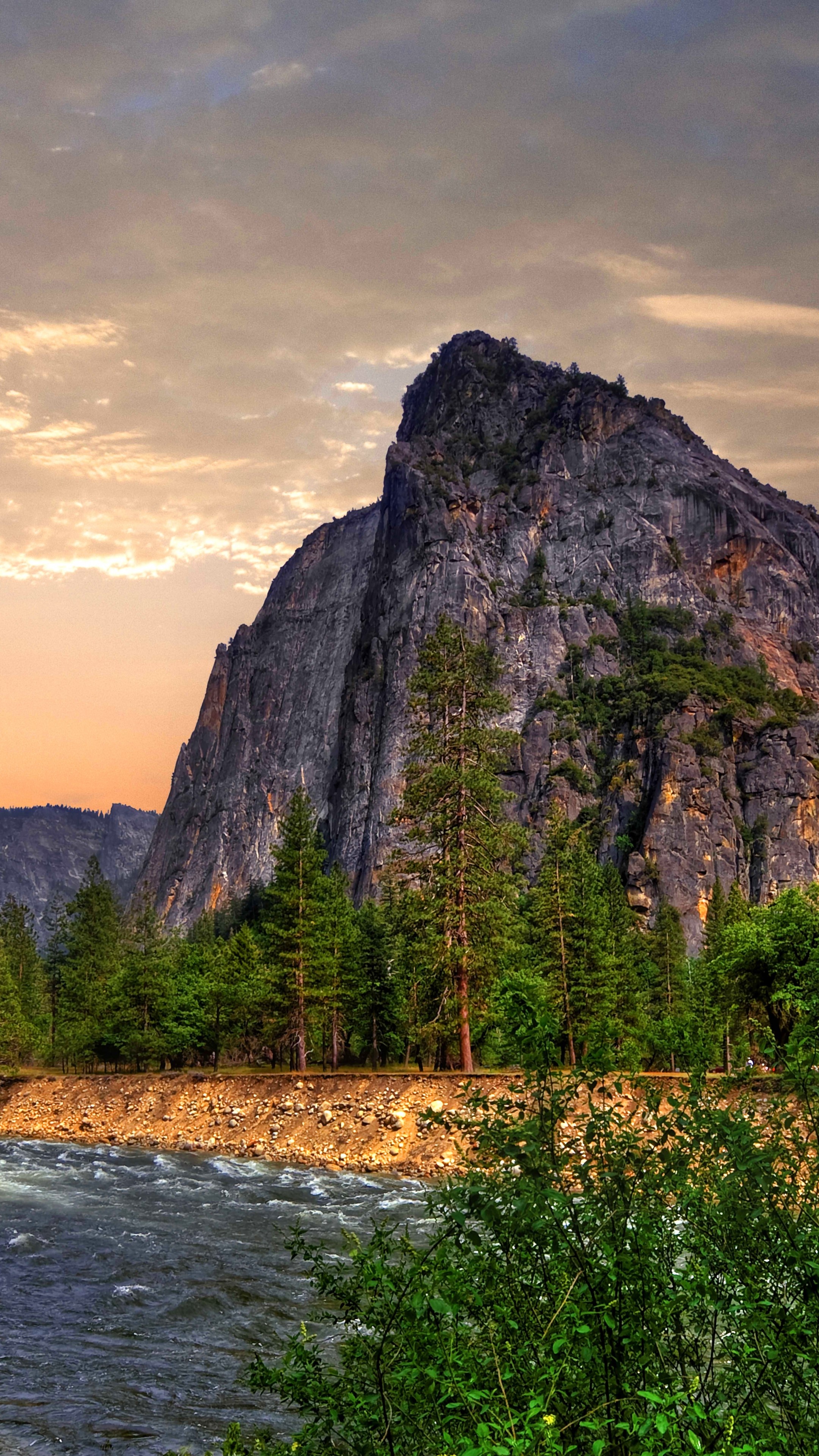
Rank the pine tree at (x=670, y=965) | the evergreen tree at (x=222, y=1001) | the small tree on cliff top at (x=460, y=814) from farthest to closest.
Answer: the pine tree at (x=670, y=965), the evergreen tree at (x=222, y=1001), the small tree on cliff top at (x=460, y=814)

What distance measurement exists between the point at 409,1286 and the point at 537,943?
157ft

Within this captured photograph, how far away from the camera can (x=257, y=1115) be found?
1556 inches

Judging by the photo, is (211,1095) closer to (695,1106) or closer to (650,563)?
(695,1106)

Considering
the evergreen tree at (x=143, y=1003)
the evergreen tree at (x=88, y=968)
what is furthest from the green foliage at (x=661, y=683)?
the evergreen tree at (x=143, y=1003)

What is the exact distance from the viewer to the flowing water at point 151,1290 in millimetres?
12453

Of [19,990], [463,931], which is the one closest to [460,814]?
[463,931]

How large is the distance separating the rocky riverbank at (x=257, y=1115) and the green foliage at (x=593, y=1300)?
2449cm

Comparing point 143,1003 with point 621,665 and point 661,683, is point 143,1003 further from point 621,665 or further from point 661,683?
point 621,665

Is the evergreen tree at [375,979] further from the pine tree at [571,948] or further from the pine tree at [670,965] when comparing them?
the pine tree at [670,965]

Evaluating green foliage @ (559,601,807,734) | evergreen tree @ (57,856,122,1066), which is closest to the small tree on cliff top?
evergreen tree @ (57,856,122,1066)

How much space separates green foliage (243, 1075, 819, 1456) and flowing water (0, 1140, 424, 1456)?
6862 millimetres

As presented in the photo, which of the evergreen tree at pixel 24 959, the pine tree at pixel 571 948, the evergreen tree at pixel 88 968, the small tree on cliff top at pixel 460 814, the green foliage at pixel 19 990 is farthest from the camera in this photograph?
the evergreen tree at pixel 24 959

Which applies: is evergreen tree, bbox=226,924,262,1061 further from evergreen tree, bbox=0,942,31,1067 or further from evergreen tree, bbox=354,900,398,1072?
evergreen tree, bbox=0,942,31,1067

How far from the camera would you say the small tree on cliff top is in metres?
39.4
